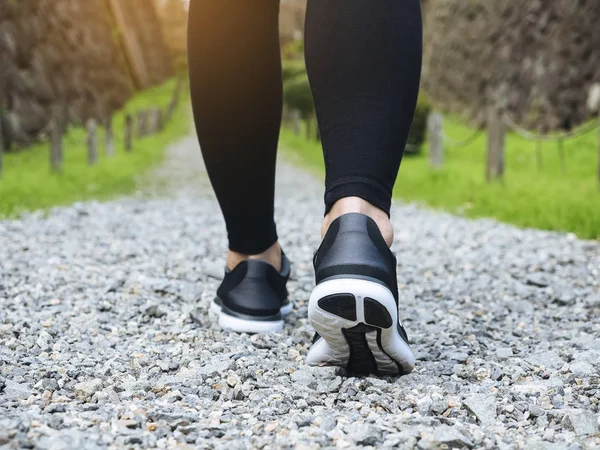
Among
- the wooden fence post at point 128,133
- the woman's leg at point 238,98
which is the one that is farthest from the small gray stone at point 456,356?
the wooden fence post at point 128,133

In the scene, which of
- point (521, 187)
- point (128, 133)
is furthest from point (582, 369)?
point (128, 133)

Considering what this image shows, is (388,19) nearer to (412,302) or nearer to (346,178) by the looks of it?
(346,178)

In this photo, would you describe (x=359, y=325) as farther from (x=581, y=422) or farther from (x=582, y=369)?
(x=582, y=369)

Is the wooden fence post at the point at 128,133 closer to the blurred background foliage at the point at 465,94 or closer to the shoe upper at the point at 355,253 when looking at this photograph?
the blurred background foliage at the point at 465,94

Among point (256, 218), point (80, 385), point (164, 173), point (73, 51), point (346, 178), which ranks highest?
point (73, 51)

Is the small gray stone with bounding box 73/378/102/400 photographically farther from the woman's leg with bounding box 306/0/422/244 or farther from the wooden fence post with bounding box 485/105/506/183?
the wooden fence post with bounding box 485/105/506/183

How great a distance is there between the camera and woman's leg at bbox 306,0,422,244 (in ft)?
3.49

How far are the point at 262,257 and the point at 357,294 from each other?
543 mm

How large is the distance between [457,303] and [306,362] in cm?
76

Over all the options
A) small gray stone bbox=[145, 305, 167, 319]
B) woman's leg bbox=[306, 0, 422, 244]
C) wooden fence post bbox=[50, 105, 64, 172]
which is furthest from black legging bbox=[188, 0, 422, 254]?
wooden fence post bbox=[50, 105, 64, 172]

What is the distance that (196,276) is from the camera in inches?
85.4

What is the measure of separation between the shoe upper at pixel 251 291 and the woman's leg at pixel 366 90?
0.43m

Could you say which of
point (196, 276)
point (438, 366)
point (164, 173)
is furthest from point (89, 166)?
point (438, 366)

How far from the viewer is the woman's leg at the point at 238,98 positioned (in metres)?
1.31
